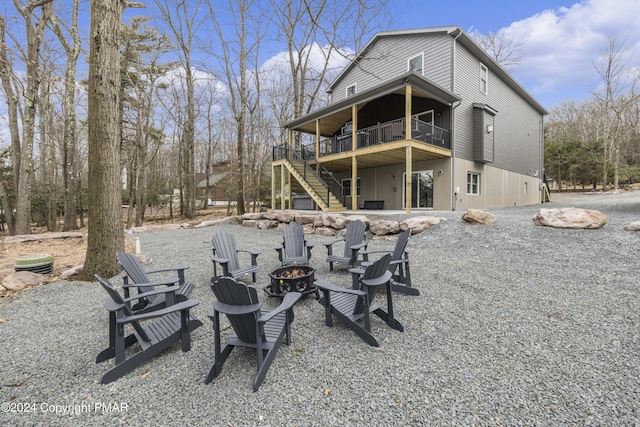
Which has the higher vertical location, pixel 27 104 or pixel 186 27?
pixel 186 27

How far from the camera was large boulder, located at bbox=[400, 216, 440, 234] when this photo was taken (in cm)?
764

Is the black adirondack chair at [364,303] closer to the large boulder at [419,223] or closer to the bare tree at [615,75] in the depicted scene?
the large boulder at [419,223]

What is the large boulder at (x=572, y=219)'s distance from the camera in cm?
604

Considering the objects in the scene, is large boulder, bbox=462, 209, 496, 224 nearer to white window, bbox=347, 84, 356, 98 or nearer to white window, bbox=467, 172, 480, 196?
white window, bbox=467, 172, 480, 196

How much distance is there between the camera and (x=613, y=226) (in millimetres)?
6090

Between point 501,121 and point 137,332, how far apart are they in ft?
60.4

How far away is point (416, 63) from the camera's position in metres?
13.4

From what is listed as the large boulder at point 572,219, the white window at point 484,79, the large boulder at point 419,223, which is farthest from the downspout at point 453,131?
the large boulder at point 572,219

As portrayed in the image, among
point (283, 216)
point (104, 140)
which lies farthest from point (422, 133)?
point (104, 140)

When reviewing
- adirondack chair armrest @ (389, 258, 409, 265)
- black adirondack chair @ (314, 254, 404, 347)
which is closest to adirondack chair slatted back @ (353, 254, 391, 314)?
black adirondack chair @ (314, 254, 404, 347)

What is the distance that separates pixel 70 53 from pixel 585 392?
60.0ft

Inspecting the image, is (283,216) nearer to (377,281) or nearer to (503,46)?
(377,281)

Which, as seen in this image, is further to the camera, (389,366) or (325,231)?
(325,231)

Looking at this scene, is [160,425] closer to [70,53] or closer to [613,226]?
[613,226]
